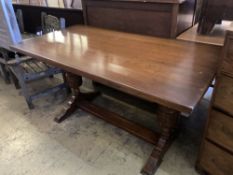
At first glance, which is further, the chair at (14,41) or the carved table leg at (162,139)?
the chair at (14,41)

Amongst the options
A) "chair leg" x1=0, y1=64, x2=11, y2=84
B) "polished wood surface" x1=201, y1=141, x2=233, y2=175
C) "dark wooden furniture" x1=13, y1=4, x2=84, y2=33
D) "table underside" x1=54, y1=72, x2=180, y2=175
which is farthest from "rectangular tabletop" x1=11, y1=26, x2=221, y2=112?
"chair leg" x1=0, y1=64, x2=11, y2=84

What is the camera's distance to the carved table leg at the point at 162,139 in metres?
1.41

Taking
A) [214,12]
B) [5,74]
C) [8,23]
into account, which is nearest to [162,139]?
[214,12]

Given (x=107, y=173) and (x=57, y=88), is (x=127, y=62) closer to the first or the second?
(x=107, y=173)

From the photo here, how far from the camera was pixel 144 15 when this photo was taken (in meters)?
1.72

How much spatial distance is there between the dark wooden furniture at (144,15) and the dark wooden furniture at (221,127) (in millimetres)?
725

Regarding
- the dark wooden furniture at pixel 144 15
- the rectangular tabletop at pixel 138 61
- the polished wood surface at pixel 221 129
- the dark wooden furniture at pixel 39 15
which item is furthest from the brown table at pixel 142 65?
the dark wooden furniture at pixel 39 15

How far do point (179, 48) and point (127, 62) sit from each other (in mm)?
429

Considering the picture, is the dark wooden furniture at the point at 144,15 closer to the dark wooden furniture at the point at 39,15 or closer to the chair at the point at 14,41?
the dark wooden furniture at the point at 39,15

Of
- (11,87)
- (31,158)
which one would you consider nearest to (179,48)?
(31,158)

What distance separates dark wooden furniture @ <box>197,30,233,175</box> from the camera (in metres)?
0.96

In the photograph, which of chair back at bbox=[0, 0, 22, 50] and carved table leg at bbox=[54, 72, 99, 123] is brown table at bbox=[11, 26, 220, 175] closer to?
carved table leg at bbox=[54, 72, 99, 123]

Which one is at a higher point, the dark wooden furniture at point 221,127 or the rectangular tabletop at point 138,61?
the rectangular tabletop at point 138,61

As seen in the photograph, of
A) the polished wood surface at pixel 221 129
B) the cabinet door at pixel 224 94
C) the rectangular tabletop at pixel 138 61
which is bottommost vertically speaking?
the polished wood surface at pixel 221 129
